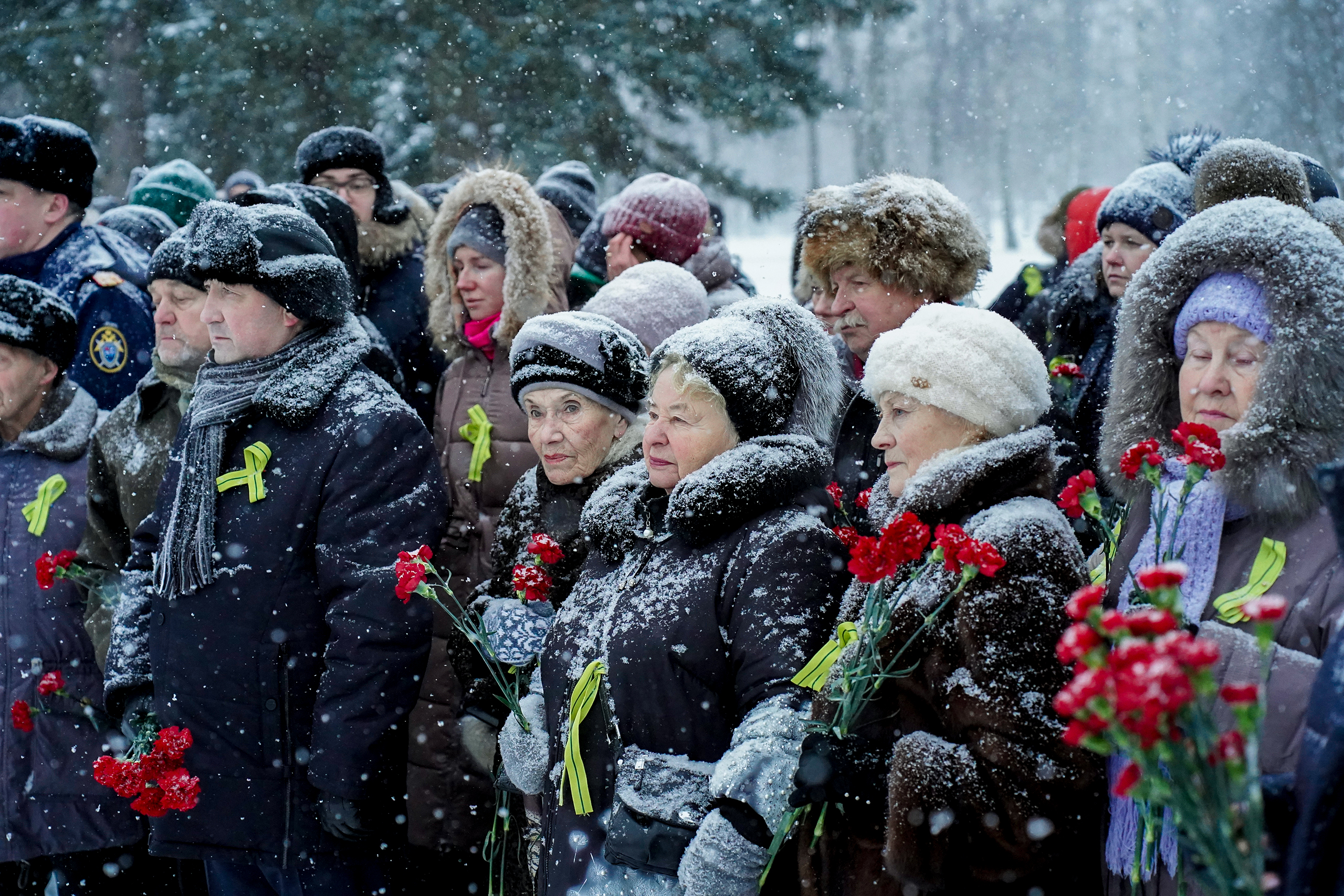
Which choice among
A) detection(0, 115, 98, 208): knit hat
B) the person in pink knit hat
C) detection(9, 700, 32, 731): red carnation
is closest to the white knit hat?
the person in pink knit hat

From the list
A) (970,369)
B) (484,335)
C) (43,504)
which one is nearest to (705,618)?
(970,369)

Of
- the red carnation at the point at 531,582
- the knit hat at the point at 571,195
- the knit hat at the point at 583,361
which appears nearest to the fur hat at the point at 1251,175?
the knit hat at the point at 583,361

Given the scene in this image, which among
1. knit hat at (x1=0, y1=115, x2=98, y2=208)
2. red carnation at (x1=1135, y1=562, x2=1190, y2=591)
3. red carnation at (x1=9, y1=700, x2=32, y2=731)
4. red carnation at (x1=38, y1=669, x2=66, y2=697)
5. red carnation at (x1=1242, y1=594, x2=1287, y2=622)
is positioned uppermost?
red carnation at (x1=1135, y1=562, x2=1190, y2=591)

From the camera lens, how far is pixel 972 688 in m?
2.11

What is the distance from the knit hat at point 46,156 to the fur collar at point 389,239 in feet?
4.02

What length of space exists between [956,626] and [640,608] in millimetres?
753

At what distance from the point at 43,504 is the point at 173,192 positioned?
11.8ft

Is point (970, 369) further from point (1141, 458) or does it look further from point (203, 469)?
point (203, 469)

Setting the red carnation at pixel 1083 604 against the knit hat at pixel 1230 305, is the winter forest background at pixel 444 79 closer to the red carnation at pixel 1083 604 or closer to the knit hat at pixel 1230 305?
the knit hat at pixel 1230 305

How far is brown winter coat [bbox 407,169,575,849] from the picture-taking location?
13.0ft

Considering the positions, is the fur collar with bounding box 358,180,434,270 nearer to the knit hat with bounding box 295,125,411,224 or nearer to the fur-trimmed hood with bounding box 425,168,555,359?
the knit hat with bounding box 295,125,411,224

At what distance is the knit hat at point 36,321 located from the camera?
4.17 m

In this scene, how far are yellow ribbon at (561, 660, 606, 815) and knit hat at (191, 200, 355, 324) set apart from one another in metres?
1.52

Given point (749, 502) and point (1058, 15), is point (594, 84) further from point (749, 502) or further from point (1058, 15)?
point (1058, 15)
